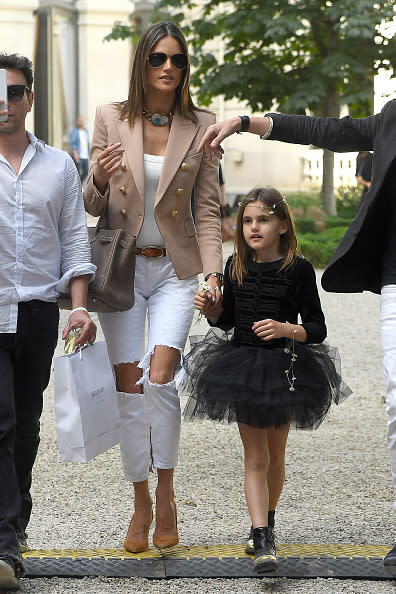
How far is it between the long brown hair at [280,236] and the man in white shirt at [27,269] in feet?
1.93

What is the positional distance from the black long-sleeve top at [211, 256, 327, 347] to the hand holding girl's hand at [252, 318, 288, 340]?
156 mm

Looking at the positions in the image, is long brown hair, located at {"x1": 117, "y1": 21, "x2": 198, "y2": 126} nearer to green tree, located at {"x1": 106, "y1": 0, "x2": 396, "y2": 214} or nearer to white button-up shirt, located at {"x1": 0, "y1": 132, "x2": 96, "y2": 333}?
white button-up shirt, located at {"x1": 0, "y1": 132, "x2": 96, "y2": 333}

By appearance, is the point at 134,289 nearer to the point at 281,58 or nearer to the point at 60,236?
the point at 60,236

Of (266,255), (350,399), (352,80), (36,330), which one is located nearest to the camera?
(36,330)

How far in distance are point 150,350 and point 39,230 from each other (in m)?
0.69

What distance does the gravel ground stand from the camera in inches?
172

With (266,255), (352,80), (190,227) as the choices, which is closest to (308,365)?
(266,255)

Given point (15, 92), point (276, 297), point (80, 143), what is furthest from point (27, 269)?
point (80, 143)

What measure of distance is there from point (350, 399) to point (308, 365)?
4057 mm

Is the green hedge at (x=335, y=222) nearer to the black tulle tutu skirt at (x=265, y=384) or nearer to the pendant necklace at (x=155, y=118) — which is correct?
the pendant necklace at (x=155, y=118)

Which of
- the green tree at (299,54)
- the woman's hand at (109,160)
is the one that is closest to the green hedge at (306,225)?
the green tree at (299,54)

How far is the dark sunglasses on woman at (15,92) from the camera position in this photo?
4.25m

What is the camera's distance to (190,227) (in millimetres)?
4824

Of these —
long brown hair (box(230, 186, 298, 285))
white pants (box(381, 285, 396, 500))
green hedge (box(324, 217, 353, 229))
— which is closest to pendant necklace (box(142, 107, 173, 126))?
long brown hair (box(230, 186, 298, 285))
